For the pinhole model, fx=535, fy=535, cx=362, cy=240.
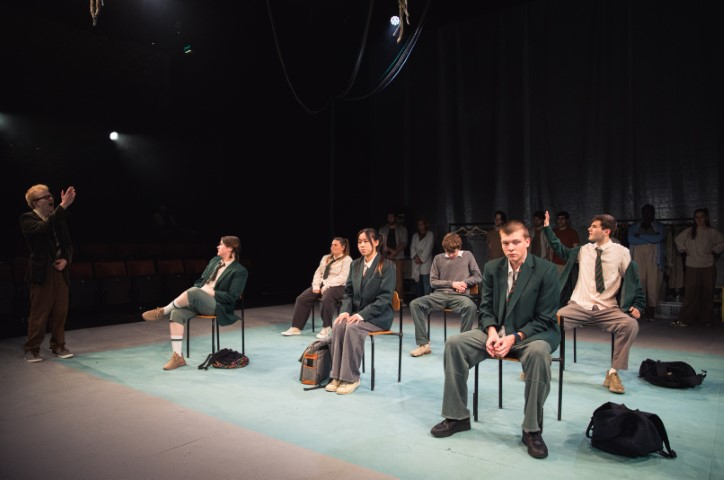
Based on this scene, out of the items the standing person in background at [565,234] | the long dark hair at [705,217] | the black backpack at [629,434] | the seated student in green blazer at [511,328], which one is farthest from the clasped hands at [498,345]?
the long dark hair at [705,217]

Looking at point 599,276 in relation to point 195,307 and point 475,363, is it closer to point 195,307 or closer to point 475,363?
point 475,363

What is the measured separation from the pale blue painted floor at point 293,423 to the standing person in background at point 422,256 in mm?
3838

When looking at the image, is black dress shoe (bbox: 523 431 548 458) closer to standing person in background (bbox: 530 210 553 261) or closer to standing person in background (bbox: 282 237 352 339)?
standing person in background (bbox: 282 237 352 339)

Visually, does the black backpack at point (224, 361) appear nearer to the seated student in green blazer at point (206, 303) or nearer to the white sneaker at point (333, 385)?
the seated student in green blazer at point (206, 303)

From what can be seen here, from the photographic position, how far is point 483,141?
30.8 ft

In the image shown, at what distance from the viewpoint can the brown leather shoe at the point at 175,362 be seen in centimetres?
429

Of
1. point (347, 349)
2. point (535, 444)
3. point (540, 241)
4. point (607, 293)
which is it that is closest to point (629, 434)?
point (535, 444)

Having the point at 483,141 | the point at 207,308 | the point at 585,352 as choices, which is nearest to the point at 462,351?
the point at 207,308


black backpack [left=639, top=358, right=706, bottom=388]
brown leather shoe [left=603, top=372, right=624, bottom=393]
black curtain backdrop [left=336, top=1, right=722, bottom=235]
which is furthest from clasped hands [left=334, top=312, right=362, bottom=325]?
black curtain backdrop [left=336, top=1, right=722, bottom=235]

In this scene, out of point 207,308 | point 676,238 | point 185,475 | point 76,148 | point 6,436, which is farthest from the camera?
point 76,148

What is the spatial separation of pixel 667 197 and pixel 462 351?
20.8 ft

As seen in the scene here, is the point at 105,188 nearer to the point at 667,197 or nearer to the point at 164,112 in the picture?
the point at 164,112

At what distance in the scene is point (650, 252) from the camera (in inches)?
283

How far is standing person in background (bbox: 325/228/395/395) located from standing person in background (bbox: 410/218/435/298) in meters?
4.43
